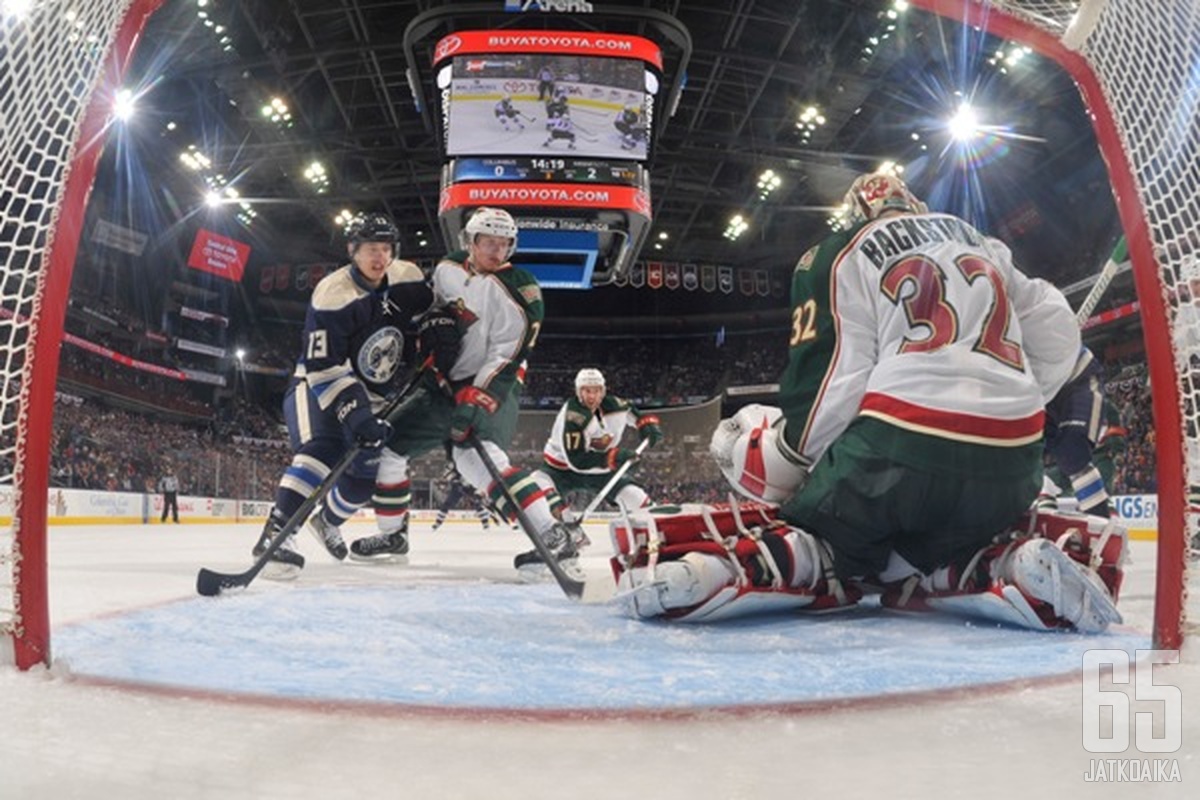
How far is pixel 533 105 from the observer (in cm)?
892

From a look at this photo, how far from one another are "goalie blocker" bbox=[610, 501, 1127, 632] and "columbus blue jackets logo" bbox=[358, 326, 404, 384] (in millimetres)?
1551

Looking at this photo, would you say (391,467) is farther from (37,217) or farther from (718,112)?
(718,112)

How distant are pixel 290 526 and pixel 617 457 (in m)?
3.43

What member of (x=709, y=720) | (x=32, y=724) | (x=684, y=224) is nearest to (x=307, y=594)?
(x=32, y=724)

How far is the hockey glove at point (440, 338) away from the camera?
3068 mm

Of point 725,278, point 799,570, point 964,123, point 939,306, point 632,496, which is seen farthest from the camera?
point 725,278

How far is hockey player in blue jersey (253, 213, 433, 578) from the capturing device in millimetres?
2850

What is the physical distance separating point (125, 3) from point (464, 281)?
1.94 metres

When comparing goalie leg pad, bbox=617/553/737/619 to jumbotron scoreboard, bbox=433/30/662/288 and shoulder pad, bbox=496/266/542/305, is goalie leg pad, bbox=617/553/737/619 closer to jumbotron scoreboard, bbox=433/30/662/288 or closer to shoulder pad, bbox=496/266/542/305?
shoulder pad, bbox=496/266/542/305

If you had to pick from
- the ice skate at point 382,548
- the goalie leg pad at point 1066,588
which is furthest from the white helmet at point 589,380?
the goalie leg pad at point 1066,588

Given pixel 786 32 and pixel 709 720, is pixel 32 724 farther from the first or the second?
pixel 786 32

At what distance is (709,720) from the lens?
3.22ft

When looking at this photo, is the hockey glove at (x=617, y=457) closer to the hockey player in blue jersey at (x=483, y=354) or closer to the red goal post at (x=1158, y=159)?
the hockey player in blue jersey at (x=483, y=354)

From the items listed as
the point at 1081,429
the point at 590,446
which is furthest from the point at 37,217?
the point at 590,446
